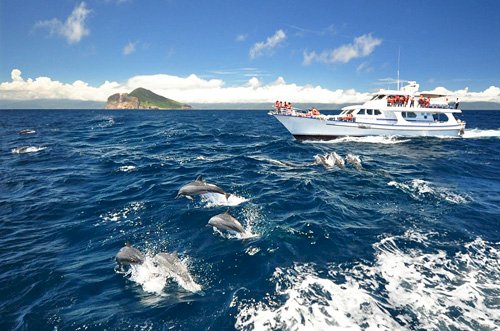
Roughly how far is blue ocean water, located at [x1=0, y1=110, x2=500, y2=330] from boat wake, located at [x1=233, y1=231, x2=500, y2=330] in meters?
0.03

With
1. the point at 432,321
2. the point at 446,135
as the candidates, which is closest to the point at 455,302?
the point at 432,321

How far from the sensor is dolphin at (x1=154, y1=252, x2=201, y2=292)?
789 centimetres

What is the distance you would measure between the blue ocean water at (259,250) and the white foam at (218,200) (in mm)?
102

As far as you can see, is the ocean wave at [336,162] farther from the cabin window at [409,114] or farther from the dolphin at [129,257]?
the cabin window at [409,114]

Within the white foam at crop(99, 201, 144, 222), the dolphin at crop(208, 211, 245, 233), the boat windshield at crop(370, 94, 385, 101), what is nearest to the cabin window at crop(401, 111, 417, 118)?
the boat windshield at crop(370, 94, 385, 101)

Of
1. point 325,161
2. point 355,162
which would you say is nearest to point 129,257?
point 325,161

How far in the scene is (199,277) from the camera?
27.2 ft

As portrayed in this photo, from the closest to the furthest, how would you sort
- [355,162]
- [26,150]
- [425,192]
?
[425,192] < [355,162] < [26,150]

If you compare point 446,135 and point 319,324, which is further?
point 446,135

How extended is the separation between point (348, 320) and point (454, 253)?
5.52 m

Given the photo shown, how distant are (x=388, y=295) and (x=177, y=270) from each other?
5710 millimetres

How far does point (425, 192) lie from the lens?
637 inches

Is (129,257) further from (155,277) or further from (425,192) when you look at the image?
(425,192)

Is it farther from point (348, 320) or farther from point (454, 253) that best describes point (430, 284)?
point (348, 320)
